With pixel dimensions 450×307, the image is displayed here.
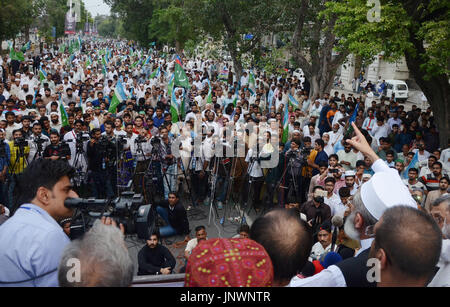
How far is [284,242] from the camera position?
1.67 metres

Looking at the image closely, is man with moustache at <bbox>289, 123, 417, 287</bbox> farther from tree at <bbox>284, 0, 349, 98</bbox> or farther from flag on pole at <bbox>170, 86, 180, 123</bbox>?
tree at <bbox>284, 0, 349, 98</bbox>

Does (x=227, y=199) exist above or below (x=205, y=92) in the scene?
below

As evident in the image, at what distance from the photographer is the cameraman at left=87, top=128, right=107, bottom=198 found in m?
7.00

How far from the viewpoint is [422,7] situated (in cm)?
823

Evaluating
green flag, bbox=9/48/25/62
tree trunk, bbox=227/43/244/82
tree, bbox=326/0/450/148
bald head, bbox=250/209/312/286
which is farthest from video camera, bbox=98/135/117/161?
green flag, bbox=9/48/25/62

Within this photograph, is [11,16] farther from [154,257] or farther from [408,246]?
[408,246]

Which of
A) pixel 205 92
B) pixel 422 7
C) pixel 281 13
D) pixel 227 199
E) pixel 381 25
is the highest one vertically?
pixel 281 13

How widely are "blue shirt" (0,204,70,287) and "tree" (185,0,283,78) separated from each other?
13.5 meters

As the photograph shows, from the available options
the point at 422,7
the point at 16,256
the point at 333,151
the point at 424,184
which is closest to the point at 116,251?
the point at 16,256

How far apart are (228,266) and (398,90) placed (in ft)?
80.3

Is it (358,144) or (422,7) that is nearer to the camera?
(358,144)

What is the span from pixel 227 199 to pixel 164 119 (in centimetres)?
292

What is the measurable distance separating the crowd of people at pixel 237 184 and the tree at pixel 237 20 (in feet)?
9.67

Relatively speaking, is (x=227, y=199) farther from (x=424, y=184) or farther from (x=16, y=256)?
Result: (x=16, y=256)
